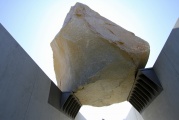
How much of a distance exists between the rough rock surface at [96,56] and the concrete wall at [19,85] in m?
1.82

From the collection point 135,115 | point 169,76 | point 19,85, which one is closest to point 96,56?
point 169,76

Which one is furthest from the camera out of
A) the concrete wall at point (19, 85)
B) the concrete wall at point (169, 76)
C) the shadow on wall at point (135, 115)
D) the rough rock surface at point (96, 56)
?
the shadow on wall at point (135, 115)

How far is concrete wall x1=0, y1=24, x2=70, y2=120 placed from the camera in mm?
3518

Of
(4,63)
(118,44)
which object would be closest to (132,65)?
(118,44)

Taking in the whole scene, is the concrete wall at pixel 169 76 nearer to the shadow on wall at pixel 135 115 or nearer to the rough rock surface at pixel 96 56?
the rough rock surface at pixel 96 56

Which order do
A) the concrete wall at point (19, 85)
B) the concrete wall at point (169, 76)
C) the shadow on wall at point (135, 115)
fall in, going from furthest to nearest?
1. the shadow on wall at point (135, 115)
2. the concrete wall at point (169, 76)
3. the concrete wall at point (19, 85)

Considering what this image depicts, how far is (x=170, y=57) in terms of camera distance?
4332 millimetres

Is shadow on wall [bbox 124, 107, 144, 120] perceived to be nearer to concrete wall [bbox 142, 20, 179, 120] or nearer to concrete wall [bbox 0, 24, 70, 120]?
concrete wall [bbox 142, 20, 179, 120]

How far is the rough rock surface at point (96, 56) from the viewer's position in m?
6.27

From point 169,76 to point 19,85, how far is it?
3688 mm

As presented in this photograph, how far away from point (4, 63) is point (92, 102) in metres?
5.18

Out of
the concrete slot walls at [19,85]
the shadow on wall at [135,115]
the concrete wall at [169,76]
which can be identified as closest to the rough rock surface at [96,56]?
the concrete wall at [169,76]

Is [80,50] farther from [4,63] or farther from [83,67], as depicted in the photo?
[4,63]

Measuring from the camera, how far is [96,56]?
21.1ft
